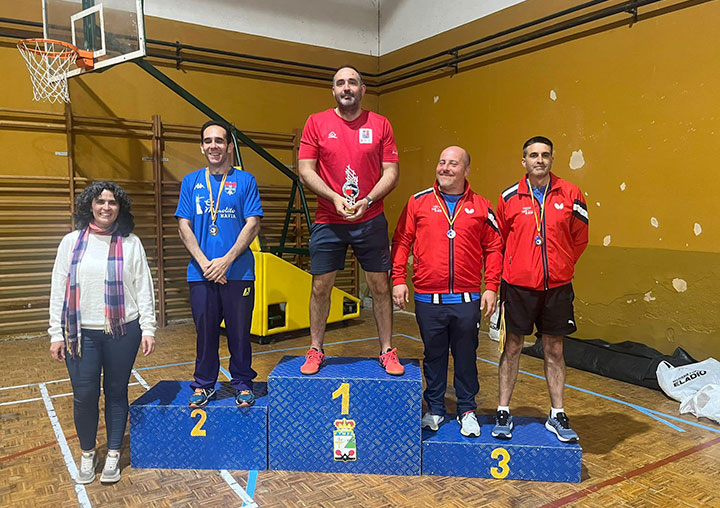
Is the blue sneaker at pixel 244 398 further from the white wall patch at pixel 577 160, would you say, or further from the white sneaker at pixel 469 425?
the white wall patch at pixel 577 160

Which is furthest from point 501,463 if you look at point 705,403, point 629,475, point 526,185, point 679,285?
point 679,285

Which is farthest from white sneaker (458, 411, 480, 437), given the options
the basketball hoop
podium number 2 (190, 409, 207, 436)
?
the basketball hoop

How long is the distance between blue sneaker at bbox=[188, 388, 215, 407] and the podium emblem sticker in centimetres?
66

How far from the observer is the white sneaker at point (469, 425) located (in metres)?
2.54

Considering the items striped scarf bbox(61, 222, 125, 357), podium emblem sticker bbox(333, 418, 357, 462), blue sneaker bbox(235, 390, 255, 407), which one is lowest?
podium emblem sticker bbox(333, 418, 357, 462)

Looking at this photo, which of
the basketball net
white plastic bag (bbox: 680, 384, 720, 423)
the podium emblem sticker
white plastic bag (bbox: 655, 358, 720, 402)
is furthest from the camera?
the basketball net

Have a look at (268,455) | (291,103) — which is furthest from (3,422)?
(291,103)

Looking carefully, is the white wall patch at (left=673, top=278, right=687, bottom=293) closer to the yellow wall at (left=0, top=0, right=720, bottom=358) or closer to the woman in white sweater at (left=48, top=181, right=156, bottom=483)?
the yellow wall at (left=0, top=0, right=720, bottom=358)

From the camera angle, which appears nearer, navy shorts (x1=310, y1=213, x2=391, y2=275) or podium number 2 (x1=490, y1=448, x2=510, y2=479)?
podium number 2 (x1=490, y1=448, x2=510, y2=479)

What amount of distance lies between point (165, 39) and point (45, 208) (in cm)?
223

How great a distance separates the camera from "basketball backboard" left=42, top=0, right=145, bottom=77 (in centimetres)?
440

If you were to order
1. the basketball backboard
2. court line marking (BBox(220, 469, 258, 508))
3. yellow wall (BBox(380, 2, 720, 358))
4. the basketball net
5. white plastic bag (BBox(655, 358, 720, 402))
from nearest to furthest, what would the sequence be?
1. court line marking (BBox(220, 469, 258, 508))
2. white plastic bag (BBox(655, 358, 720, 402))
3. yellow wall (BBox(380, 2, 720, 358))
4. the basketball backboard
5. the basketball net

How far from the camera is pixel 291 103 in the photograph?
671 centimetres

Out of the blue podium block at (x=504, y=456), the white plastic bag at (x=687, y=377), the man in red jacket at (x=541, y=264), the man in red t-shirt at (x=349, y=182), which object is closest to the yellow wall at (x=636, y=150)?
the white plastic bag at (x=687, y=377)
